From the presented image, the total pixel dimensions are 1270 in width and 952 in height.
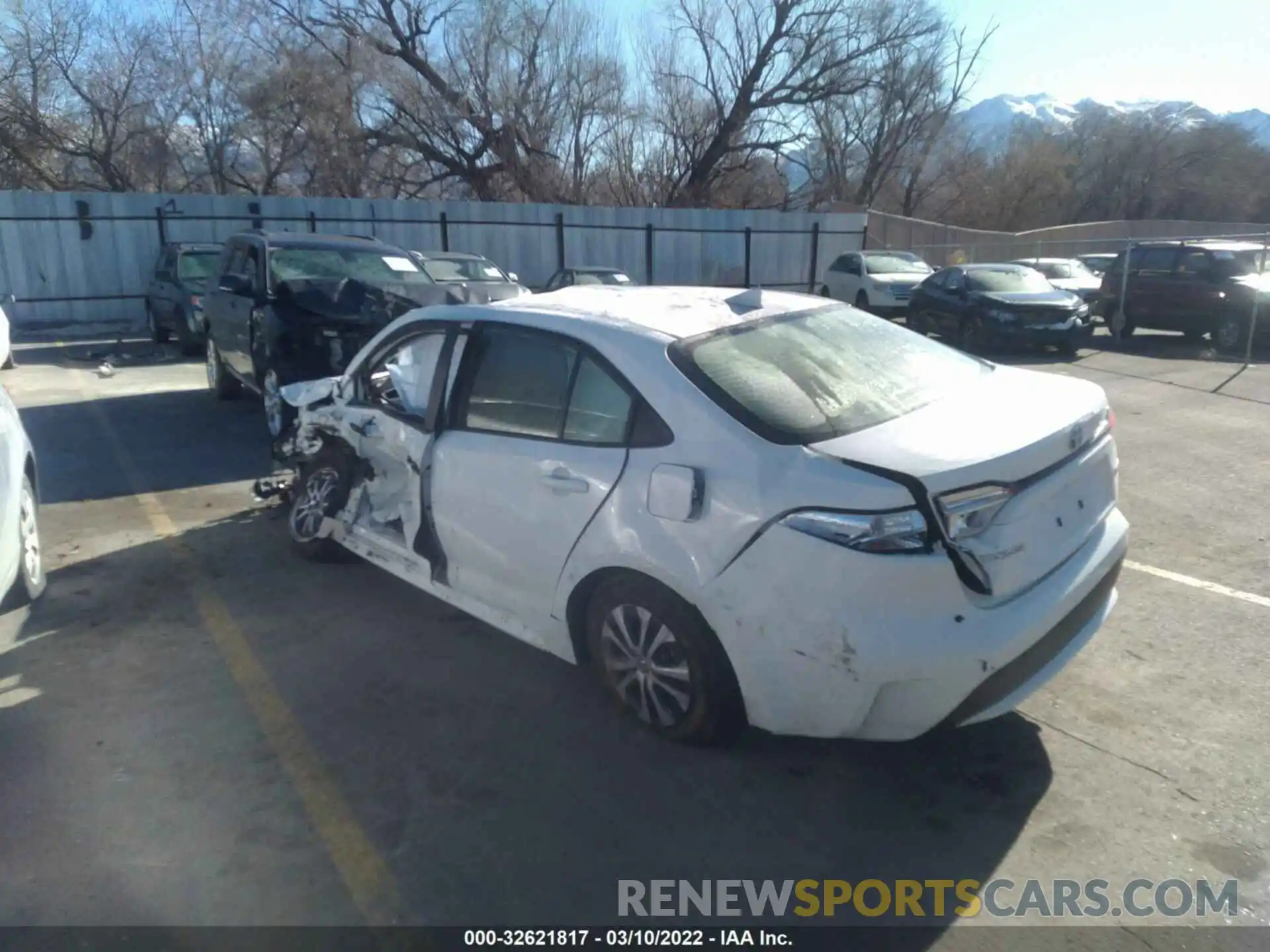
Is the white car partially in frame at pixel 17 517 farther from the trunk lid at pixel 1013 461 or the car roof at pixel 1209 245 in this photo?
the car roof at pixel 1209 245

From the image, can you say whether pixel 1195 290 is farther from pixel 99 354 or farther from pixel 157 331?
pixel 99 354

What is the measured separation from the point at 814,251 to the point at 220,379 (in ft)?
65.4

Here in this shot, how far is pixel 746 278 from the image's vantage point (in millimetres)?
26000

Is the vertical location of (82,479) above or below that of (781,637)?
below

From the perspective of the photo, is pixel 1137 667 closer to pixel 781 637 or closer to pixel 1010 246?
pixel 781 637

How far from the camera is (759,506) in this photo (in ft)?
9.87

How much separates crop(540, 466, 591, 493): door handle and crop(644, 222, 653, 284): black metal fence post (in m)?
20.7

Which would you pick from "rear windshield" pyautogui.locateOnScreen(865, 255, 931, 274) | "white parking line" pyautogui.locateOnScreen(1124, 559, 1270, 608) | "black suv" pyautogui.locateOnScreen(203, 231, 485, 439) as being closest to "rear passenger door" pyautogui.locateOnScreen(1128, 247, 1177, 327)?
"rear windshield" pyautogui.locateOnScreen(865, 255, 931, 274)

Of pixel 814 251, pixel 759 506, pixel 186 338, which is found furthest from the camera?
pixel 814 251

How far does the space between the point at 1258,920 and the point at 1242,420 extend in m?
8.07

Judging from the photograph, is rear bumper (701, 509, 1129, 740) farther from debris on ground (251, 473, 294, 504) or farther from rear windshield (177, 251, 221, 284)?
rear windshield (177, 251, 221, 284)

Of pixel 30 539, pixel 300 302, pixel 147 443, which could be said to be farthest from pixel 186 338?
pixel 30 539

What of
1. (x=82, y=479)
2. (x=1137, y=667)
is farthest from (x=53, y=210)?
(x=1137, y=667)

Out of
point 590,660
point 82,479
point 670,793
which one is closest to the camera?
point 670,793
